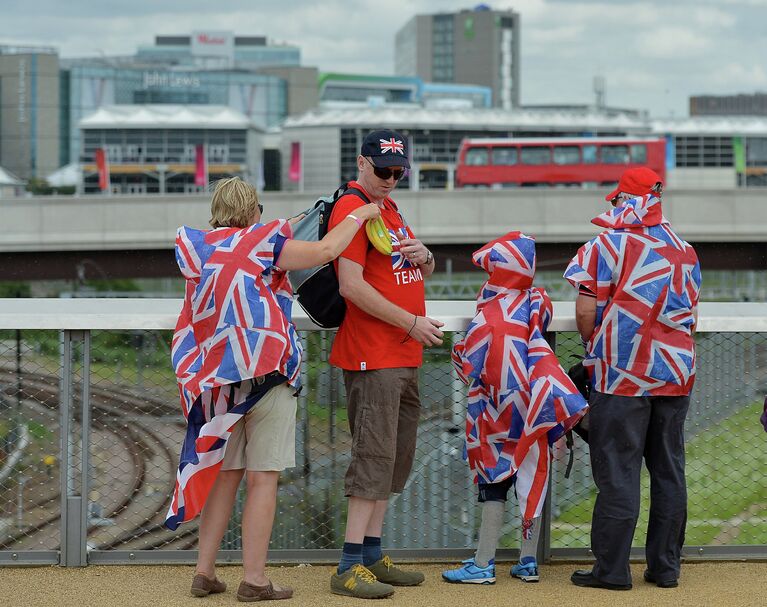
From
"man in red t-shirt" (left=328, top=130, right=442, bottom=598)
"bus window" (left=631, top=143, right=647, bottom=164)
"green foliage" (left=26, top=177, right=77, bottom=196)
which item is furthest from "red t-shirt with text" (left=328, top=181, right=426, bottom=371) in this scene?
"green foliage" (left=26, top=177, right=77, bottom=196)

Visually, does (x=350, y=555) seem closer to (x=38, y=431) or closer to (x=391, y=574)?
(x=391, y=574)

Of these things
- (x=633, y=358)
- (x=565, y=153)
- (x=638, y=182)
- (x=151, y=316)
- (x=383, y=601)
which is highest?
(x=565, y=153)

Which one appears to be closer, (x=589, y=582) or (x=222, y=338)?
(x=222, y=338)

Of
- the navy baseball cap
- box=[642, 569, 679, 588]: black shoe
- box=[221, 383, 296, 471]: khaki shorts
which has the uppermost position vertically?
the navy baseball cap

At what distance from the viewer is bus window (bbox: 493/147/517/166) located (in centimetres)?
5206

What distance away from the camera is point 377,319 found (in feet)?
14.8

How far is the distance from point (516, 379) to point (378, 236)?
0.77 metres

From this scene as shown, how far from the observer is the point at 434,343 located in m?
4.47

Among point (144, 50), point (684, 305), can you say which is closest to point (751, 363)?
point (684, 305)

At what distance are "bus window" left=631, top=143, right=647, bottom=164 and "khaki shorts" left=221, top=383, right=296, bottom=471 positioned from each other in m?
49.3

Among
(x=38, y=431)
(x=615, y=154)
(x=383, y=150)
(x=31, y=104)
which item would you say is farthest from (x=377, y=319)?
(x=31, y=104)

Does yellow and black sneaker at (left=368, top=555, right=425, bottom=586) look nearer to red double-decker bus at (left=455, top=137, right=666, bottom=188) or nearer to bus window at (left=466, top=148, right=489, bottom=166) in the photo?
red double-decker bus at (left=455, top=137, right=666, bottom=188)

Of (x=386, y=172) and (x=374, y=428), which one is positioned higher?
(x=386, y=172)

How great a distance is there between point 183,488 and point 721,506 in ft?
11.6
